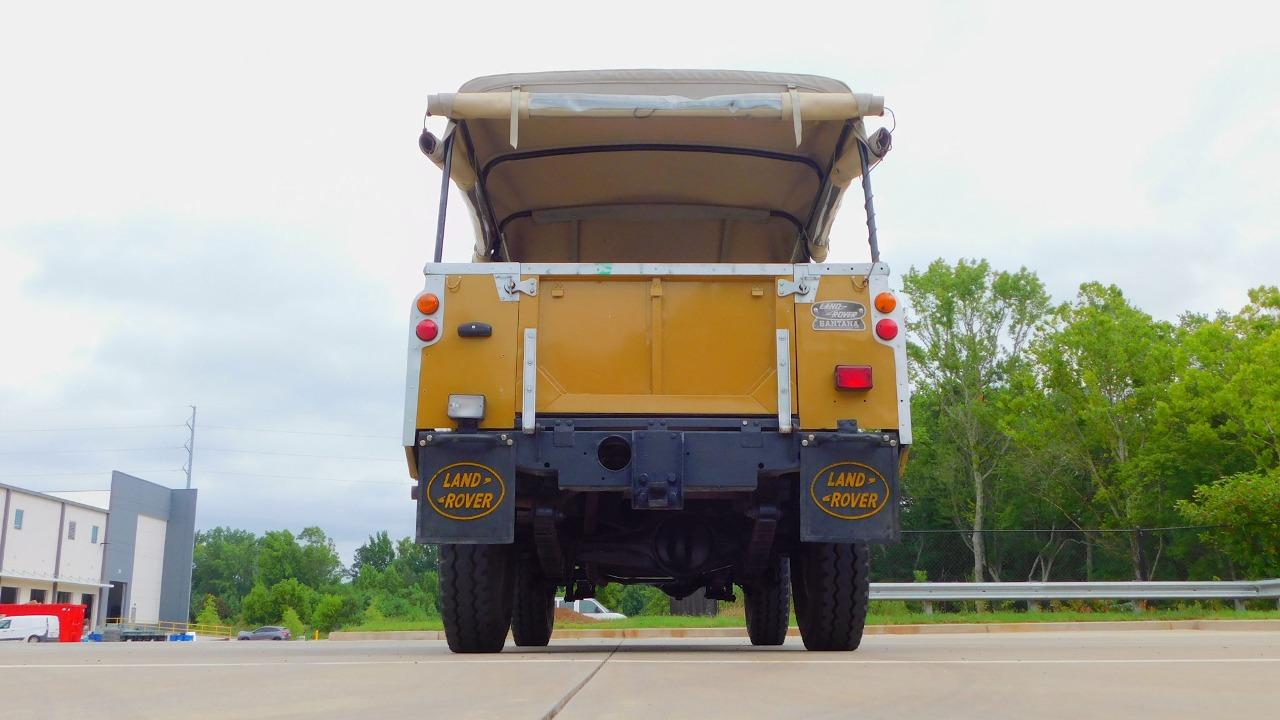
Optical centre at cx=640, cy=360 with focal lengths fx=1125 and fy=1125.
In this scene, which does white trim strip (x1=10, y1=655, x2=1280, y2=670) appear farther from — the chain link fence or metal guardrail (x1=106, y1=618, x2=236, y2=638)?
metal guardrail (x1=106, y1=618, x2=236, y2=638)

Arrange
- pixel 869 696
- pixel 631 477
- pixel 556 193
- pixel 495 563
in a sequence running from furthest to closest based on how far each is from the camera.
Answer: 1. pixel 556 193
2. pixel 495 563
3. pixel 631 477
4. pixel 869 696

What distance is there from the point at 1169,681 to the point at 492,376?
3445 millimetres

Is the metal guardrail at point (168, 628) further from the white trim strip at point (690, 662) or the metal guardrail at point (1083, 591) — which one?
the white trim strip at point (690, 662)

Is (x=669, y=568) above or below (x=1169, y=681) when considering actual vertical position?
above

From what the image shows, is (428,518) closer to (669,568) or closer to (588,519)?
(588,519)

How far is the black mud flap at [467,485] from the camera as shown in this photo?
18.9 feet

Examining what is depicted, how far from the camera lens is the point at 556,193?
7.69 meters

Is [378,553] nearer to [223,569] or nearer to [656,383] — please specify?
[223,569]

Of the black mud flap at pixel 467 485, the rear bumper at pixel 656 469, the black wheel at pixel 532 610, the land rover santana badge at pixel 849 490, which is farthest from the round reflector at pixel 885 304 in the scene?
the black wheel at pixel 532 610

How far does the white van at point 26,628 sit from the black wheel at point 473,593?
Result: 29052mm

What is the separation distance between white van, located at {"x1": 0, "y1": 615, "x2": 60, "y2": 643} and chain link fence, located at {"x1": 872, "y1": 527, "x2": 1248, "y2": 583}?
78.0ft

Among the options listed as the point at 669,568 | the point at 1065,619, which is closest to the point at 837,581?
the point at 669,568

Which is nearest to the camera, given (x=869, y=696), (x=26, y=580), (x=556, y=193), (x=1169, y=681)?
(x=869, y=696)

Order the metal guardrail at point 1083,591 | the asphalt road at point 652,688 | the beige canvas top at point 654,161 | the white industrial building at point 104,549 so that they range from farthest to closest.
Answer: the white industrial building at point 104,549 → the metal guardrail at point 1083,591 → the beige canvas top at point 654,161 → the asphalt road at point 652,688
